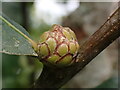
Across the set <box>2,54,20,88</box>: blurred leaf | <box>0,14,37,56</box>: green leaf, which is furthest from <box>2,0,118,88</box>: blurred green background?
<box>0,14,37,56</box>: green leaf

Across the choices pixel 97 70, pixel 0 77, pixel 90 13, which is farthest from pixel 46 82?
pixel 90 13

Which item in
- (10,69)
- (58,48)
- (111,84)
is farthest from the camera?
(10,69)

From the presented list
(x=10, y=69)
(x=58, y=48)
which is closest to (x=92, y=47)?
(x=58, y=48)

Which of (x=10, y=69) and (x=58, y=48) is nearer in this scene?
(x=58, y=48)

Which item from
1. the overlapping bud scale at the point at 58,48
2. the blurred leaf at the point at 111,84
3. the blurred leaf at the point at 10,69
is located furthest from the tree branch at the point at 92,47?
the blurred leaf at the point at 10,69

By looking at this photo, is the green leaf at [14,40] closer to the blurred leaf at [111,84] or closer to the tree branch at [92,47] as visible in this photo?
the tree branch at [92,47]

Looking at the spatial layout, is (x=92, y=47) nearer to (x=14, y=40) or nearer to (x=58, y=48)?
(x=58, y=48)
